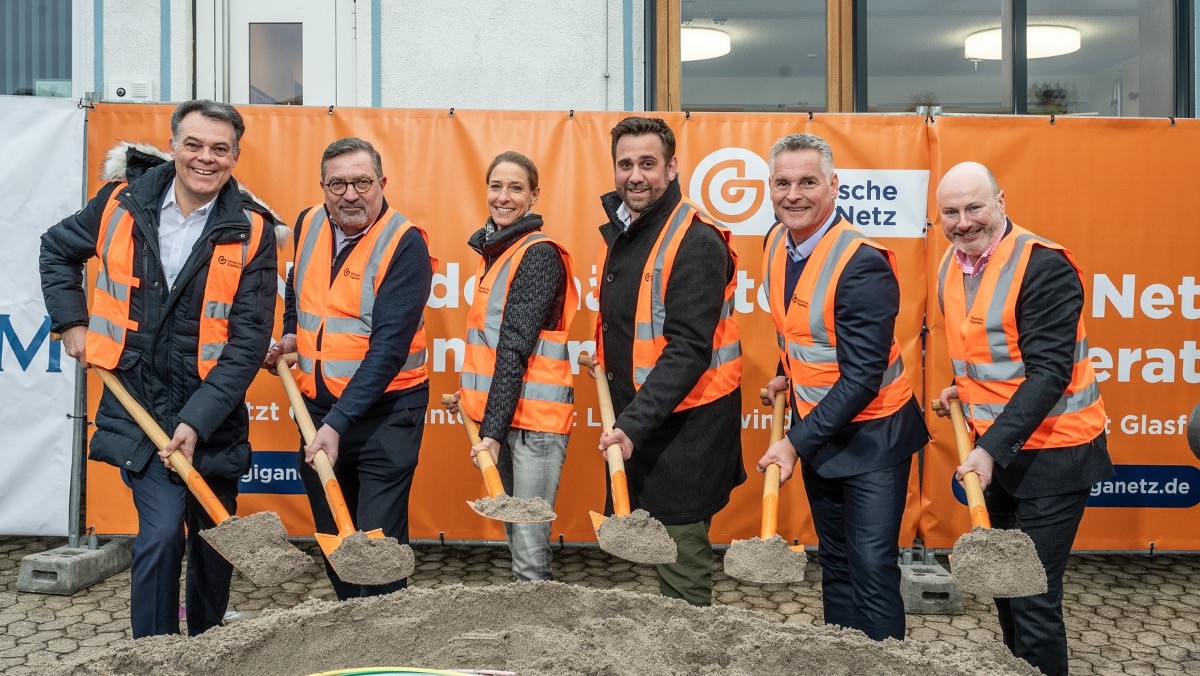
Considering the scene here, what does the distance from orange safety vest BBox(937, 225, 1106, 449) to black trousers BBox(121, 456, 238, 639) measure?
9.01ft

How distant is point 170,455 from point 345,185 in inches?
45.2

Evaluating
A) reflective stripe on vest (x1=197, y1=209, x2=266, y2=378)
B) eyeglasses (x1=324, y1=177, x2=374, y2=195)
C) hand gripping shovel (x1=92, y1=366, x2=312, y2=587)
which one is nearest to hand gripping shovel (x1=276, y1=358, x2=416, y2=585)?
hand gripping shovel (x1=92, y1=366, x2=312, y2=587)

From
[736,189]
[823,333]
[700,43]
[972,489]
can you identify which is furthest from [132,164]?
[700,43]

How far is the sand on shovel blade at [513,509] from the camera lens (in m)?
3.18

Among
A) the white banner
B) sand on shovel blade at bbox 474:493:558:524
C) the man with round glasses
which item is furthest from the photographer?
the white banner

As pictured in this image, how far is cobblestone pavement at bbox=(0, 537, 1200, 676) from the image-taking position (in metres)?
4.24

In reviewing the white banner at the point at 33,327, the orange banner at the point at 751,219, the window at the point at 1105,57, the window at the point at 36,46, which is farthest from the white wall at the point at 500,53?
the window at the point at 1105,57

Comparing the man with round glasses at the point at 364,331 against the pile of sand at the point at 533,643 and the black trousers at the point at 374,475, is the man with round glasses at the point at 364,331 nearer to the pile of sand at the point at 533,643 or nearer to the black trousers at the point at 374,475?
the black trousers at the point at 374,475

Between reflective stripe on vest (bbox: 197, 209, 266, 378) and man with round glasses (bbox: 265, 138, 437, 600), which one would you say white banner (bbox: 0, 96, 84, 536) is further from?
man with round glasses (bbox: 265, 138, 437, 600)

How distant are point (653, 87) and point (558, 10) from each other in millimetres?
927

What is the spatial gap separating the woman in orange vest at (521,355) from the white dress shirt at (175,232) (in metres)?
1.07

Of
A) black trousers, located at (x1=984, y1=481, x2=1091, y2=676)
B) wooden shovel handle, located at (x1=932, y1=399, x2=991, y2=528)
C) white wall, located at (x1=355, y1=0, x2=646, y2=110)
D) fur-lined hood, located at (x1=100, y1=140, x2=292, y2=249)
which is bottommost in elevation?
black trousers, located at (x1=984, y1=481, x2=1091, y2=676)

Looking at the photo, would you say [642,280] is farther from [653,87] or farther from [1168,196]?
[653,87]

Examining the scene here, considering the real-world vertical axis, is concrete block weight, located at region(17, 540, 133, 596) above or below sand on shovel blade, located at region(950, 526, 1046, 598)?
below
